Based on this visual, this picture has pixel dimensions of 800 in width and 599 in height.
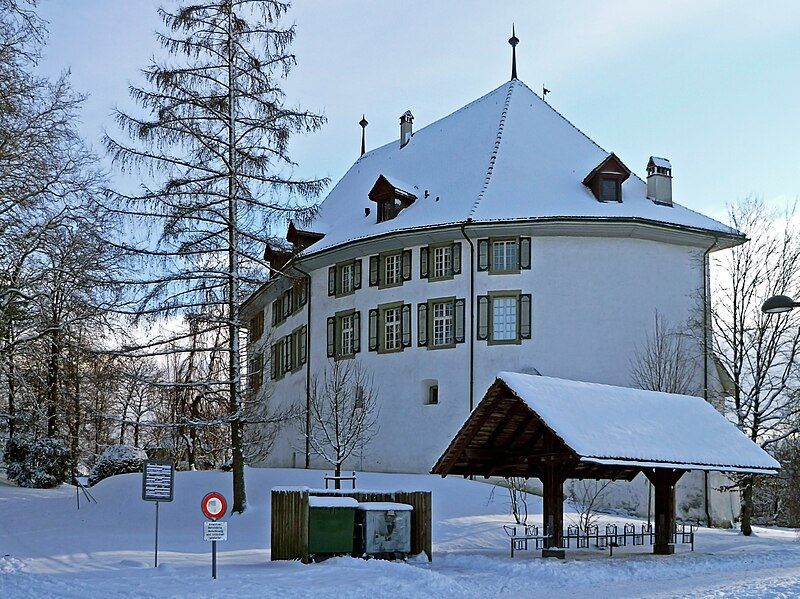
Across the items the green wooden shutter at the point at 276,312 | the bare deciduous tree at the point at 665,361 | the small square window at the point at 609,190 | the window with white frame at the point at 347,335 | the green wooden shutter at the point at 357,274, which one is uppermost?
the small square window at the point at 609,190

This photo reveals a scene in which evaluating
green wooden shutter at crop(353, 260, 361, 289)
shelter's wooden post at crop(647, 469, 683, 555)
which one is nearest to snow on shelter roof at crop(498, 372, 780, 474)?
shelter's wooden post at crop(647, 469, 683, 555)

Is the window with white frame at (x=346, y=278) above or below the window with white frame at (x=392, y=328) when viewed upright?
above

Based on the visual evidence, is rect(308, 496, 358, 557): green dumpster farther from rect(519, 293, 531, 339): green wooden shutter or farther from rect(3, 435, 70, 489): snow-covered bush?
rect(3, 435, 70, 489): snow-covered bush

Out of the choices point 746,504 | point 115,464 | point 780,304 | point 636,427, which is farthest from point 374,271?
point 780,304

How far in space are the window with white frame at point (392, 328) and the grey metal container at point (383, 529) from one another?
18.7 metres

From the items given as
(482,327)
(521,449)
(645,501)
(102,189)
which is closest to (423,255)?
(482,327)

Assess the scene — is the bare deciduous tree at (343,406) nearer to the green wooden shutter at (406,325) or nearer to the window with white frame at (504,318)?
the green wooden shutter at (406,325)

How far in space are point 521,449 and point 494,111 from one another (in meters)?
23.9

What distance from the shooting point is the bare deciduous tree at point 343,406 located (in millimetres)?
35375

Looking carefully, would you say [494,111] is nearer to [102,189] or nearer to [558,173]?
[558,173]

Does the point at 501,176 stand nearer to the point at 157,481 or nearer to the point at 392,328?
the point at 392,328

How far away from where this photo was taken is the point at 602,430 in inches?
784

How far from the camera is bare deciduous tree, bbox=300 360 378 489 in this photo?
1393 inches

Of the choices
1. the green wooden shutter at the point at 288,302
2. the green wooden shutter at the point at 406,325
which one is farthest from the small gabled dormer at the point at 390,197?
the green wooden shutter at the point at 288,302
